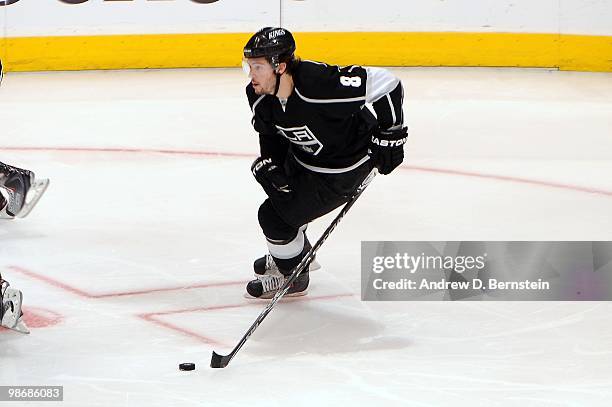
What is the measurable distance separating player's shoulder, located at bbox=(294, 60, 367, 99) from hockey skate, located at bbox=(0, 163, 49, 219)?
1575mm

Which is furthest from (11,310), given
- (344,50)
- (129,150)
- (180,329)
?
(344,50)

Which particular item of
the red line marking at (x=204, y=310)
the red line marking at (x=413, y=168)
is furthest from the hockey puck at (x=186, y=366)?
the red line marking at (x=413, y=168)

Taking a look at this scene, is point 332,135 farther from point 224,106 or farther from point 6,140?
point 224,106

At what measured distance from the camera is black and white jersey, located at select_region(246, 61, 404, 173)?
344 centimetres

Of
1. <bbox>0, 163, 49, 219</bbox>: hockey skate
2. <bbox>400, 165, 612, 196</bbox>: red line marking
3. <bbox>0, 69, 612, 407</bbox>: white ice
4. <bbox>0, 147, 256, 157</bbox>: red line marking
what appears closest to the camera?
<bbox>0, 69, 612, 407</bbox>: white ice

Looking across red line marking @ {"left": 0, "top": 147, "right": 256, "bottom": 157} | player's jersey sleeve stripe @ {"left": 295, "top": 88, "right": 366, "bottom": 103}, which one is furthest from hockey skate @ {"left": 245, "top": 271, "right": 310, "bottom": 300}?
red line marking @ {"left": 0, "top": 147, "right": 256, "bottom": 157}

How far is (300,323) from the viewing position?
3.47 meters

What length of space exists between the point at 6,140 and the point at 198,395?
3.95 metres

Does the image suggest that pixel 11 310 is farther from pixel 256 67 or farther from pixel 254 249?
pixel 254 249

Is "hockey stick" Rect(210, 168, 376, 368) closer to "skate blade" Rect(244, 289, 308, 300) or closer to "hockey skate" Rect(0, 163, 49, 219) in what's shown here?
"skate blade" Rect(244, 289, 308, 300)

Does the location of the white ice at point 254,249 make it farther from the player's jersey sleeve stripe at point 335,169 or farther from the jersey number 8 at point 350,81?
the jersey number 8 at point 350,81

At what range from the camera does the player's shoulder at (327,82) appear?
3.43 metres

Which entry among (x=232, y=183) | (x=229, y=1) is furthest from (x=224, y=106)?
(x=232, y=183)

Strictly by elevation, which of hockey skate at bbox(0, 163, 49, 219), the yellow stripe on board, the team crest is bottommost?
the yellow stripe on board
